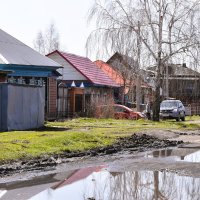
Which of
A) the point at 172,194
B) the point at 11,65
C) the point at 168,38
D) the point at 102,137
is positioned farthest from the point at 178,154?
the point at 168,38

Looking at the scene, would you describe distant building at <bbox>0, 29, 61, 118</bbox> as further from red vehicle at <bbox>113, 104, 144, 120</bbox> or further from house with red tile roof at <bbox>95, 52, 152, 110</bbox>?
red vehicle at <bbox>113, 104, 144, 120</bbox>

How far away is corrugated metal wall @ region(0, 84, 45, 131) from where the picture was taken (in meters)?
20.3

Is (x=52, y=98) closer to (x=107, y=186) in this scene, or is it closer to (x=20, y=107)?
(x=20, y=107)

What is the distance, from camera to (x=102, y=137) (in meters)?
19.1

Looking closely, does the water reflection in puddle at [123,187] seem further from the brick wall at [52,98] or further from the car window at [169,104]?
the car window at [169,104]

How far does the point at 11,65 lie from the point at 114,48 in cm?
718

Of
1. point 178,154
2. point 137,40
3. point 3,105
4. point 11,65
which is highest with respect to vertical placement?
point 137,40

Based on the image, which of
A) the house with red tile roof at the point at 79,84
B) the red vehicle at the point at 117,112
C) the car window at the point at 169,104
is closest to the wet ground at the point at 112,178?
the red vehicle at the point at 117,112

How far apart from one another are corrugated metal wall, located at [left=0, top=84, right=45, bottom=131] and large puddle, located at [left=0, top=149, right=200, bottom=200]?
28.4 feet

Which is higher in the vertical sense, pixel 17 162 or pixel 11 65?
pixel 11 65

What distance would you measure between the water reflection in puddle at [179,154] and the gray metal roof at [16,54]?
13.8 m

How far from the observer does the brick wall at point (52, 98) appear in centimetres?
3425

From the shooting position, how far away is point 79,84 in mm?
41781

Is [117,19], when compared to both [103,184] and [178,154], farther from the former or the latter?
[103,184]
